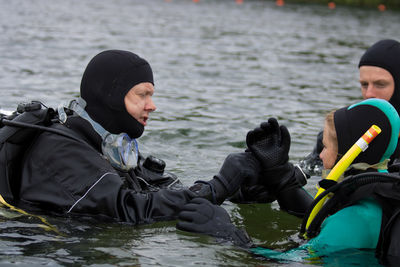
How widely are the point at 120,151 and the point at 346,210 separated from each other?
5.42 feet

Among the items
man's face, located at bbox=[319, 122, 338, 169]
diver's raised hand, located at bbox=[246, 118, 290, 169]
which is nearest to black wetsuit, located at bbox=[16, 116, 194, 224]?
diver's raised hand, located at bbox=[246, 118, 290, 169]

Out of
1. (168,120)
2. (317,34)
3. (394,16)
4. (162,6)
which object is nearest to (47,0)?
(162,6)

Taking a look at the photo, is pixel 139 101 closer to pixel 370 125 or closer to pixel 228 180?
pixel 228 180

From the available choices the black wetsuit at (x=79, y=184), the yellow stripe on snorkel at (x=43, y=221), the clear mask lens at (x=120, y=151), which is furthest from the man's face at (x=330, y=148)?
the yellow stripe on snorkel at (x=43, y=221)

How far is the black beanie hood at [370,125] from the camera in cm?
405

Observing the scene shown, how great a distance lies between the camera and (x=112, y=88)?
469cm

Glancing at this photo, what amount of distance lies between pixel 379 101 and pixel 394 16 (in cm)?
2999

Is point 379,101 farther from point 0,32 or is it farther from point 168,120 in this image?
point 0,32

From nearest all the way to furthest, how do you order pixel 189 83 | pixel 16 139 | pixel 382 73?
1. pixel 16 139
2. pixel 382 73
3. pixel 189 83

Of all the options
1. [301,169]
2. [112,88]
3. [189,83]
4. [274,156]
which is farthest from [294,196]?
[189,83]

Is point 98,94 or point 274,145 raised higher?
point 98,94

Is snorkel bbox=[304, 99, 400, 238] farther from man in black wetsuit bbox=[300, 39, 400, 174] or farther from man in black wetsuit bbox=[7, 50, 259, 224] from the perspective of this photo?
man in black wetsuit bbox=[300, 39, 400, 174]

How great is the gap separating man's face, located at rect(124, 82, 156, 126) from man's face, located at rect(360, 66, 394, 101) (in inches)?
90.8

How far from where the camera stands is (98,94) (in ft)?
15.4
